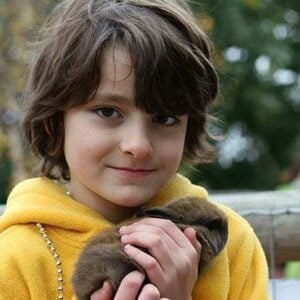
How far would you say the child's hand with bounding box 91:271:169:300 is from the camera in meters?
1.87

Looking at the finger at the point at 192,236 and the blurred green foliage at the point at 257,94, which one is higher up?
the finger at the point at 192,236

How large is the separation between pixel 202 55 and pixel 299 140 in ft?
39.0

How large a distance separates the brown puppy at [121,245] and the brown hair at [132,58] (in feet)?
0.82

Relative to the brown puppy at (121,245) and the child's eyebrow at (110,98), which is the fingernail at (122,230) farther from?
the child's eyebrow at (110,98)

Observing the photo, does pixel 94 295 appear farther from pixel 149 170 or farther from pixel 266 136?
pixel 266 136

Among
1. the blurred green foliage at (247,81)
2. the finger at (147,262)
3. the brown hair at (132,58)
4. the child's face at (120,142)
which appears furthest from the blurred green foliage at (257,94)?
the finger at (147,262)

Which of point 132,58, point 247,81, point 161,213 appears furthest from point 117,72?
point 247,81

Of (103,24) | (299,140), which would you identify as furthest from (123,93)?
(299,140)

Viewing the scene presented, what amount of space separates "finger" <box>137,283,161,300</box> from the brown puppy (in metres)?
0.05

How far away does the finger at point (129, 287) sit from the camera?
1864 mm

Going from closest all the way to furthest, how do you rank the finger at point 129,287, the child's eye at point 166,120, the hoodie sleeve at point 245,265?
the finger at point 129,287
the child's eye at point 166,120
the hoodie sleeve at point 245,265

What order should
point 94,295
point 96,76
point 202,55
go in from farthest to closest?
1. point 202,55
2. point 96,76
3. point 94,295

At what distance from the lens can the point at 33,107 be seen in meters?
2.27

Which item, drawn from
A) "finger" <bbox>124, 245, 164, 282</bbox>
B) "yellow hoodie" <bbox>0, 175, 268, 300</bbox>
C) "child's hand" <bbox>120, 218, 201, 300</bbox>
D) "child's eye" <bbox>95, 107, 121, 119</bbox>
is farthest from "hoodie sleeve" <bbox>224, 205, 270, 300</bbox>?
"child's eye" <bbox>95, 107, 121, 119</bbox>
